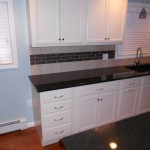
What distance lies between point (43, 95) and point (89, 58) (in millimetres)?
1193

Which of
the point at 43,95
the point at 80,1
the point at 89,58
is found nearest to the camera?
the point at 43,95

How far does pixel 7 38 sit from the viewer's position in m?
2.22

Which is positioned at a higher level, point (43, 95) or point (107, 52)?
point (107, 52)

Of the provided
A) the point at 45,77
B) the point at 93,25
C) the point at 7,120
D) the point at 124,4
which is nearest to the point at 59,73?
the point at 45,77

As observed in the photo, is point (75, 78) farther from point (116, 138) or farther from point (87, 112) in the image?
point (116, 138)

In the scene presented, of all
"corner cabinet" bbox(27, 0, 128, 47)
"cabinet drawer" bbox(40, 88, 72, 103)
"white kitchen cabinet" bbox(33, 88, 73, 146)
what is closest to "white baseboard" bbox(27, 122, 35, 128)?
"white kitchen cabinet" bbox(33, 88, 73, 146)

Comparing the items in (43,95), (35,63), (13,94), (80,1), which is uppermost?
(80,1)

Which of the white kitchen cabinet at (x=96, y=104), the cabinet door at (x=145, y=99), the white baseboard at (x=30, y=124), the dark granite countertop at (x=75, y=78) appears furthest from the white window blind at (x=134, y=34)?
the white baseboard at (x=30, y=124)

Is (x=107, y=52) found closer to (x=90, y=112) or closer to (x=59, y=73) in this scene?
(x=59, y=73)

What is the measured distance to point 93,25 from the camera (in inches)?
89.7

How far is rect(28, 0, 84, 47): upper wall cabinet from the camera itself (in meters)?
1.93

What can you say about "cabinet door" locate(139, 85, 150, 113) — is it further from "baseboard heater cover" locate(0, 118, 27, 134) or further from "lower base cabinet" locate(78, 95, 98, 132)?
"baseboard heater cover" locate(0, 118, 27, 134)

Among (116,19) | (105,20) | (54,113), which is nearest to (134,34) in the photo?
(116,19)

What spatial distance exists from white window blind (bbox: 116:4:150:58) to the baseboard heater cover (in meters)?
2.14
